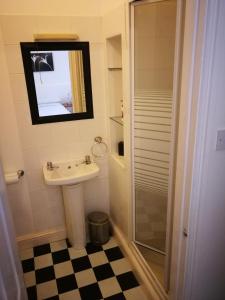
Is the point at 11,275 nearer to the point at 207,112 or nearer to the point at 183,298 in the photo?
the point at 183,298

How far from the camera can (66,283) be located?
78.5 inches

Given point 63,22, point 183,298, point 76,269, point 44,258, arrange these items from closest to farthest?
point 183,298
point 63,22
point 76,269
point 44,258

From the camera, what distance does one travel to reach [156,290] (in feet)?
5.72

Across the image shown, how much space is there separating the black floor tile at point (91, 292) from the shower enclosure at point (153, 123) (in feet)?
1.51

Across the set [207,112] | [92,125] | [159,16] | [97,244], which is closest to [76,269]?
[97,244]

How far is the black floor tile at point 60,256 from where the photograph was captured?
223cm

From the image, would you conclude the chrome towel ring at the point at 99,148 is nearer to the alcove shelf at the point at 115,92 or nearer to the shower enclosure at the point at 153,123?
the alcove shelf at the point at 115,92

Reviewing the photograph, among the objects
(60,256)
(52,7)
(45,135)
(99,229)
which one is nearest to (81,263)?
(60,256)

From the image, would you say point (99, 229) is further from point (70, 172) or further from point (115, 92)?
point (115, 92)

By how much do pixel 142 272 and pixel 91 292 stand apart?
429 millimetres

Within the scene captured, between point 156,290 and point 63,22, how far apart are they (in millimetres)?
2164

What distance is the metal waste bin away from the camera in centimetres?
238

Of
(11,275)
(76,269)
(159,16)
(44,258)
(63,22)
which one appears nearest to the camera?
(11,275)

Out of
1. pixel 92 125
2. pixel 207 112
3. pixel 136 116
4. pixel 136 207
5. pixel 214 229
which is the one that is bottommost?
pixel 136 207
